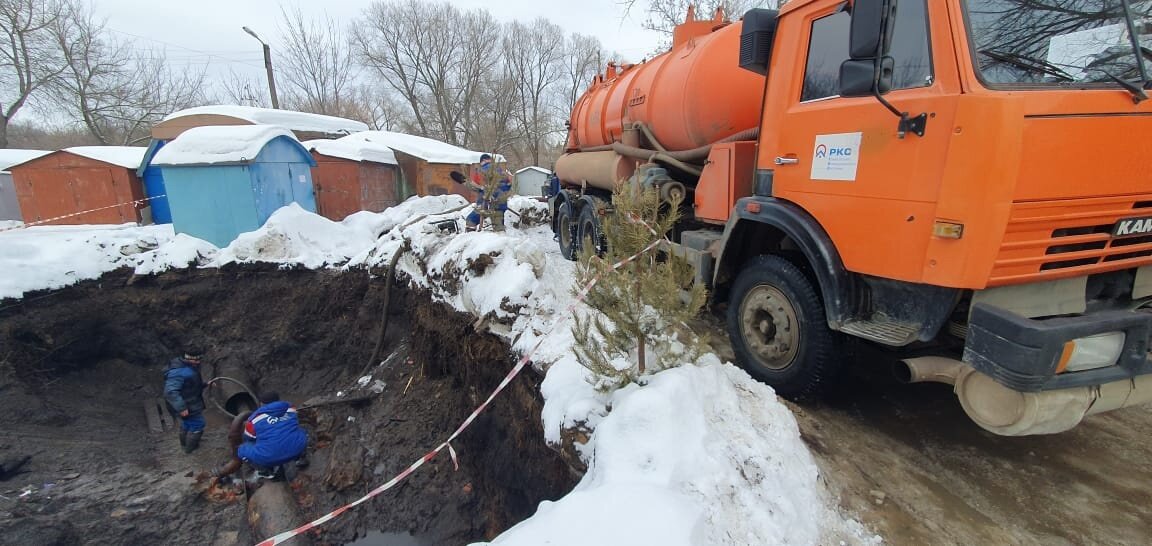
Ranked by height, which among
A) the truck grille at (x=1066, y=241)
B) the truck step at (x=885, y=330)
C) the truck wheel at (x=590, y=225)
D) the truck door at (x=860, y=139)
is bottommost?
the truck step at (x=885, y=330)

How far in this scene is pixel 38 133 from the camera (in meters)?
35.4

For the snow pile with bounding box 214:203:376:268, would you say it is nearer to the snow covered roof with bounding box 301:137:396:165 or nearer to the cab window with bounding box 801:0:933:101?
the snow covered roof with bounding box 301:137:396:165

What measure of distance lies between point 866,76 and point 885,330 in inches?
54.7

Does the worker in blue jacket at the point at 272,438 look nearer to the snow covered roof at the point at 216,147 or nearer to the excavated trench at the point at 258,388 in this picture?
the excavated trench at the point at 258,388

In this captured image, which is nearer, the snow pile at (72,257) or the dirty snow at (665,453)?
the dirty snow at (665,453)

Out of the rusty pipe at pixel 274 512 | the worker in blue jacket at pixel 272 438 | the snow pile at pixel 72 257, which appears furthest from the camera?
the snow pile at pixel 72 257

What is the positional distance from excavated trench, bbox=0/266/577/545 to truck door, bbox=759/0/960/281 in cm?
239

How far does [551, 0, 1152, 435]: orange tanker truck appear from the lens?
88.5 inches

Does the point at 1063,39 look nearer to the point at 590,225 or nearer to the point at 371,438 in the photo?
the point at 590,225

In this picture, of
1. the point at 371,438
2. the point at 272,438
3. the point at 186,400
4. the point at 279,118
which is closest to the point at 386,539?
the point at 371,438

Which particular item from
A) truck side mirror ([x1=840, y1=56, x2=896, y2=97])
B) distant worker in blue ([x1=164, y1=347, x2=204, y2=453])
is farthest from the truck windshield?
distant worker in blue ([x1=164, y1=347, x2=204, y2=453])

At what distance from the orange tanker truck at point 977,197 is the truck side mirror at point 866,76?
0.01 m

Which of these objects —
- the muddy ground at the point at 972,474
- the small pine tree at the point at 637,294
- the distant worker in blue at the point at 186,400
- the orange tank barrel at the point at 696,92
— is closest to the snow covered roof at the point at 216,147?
the distant worker in blue at the point at 186,400

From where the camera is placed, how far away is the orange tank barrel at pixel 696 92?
456cm
